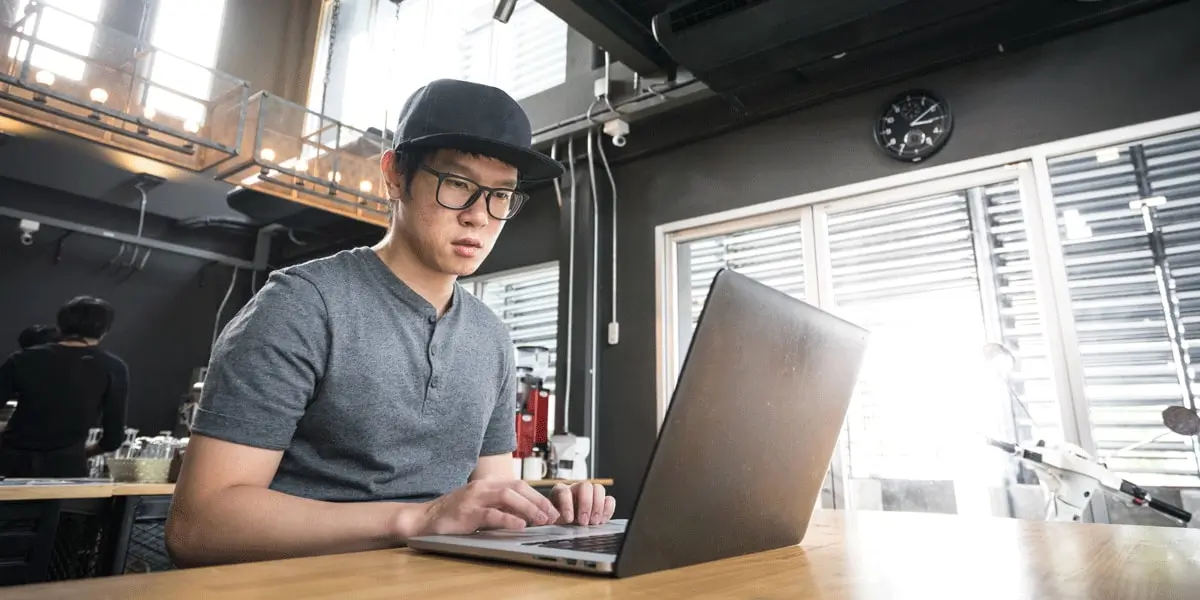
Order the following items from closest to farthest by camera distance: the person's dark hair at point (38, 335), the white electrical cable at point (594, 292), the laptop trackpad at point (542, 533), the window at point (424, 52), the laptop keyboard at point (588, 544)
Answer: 1. the laptop keyboard at point (588, 544)
2. the laptop trackpad at point (542, 533)
3. the white electrical cable at point (594, 292)
4. the person's dark hair at point (38, 335)
5. the window at point (424, 52)

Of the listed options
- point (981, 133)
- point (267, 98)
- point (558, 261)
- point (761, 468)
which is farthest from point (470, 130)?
point (558, 261)

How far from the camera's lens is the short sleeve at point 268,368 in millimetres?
913

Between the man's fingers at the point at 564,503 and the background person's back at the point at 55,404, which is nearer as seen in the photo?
the man's fingers at the point at 564,503

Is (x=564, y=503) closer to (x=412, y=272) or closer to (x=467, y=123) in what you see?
(x=412, y=272)

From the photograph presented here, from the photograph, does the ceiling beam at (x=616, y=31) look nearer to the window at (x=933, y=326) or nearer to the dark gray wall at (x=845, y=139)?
the dark gray wall at (x=845, y=139)

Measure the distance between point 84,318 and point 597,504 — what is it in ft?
10.3

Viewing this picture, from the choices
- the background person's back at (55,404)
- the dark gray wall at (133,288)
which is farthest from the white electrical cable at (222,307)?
the background person's back at (55,404)

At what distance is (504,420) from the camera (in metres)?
1.44

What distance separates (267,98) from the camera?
357 cm

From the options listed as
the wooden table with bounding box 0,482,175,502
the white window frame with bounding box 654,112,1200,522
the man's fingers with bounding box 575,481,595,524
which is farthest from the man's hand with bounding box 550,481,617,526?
the wooden table with bounding box 0,482,175,502

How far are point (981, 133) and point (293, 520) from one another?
3.24 metres

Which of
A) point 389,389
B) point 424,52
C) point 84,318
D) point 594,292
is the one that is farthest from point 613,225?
point 389,389

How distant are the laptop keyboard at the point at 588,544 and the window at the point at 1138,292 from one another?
2.73m

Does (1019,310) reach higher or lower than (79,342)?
higher
